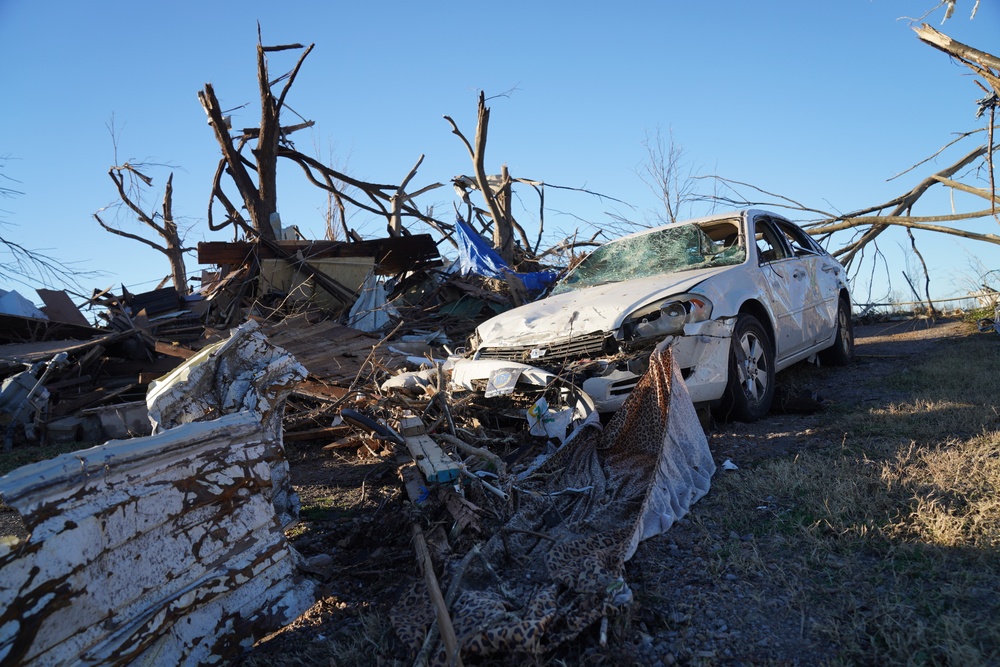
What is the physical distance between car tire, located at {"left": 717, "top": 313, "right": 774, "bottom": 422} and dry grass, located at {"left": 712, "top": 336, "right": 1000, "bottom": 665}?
0.65m

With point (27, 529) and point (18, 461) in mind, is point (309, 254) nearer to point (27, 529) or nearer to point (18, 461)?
point (18, 461)

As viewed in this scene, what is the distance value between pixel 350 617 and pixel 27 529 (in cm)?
126

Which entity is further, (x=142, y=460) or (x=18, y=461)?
(x=18, y=461)

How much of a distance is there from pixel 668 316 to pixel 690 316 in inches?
6.9

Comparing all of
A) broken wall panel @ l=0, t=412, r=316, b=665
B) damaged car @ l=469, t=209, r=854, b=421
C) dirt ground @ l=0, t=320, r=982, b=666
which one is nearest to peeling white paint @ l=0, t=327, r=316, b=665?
Result: broken wall panel @ l=0, t=412, r=316, b=665

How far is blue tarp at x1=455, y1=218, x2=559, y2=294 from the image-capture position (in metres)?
10.3

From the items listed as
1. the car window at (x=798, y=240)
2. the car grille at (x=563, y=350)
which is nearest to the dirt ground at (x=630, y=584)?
the car grille at (x=563, y=350)

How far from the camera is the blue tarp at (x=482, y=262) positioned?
33.9 ft

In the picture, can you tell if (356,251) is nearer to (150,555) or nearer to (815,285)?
(815,285)

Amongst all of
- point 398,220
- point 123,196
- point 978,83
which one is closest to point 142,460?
point 978,83

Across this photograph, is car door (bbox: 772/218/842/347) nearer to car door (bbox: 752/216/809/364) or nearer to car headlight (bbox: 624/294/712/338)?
car door (bbox: 752/216/809/364)

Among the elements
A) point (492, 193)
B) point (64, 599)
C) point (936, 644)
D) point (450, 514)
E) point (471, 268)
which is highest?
point (492, 193)

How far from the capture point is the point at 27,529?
184cm

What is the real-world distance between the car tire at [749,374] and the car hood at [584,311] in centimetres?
48
